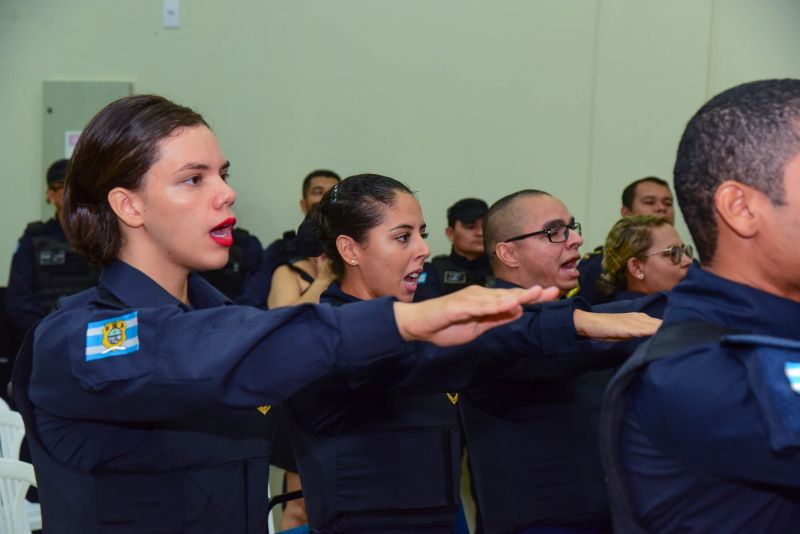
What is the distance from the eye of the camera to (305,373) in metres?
1.25

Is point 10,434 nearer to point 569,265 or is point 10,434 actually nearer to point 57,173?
point 569,265

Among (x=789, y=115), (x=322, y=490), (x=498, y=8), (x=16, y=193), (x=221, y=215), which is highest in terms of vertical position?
(x=498, y=8)

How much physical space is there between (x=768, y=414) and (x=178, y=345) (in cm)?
79

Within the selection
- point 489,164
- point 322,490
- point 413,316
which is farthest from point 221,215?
point 489,164

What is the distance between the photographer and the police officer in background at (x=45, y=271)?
4887 mm

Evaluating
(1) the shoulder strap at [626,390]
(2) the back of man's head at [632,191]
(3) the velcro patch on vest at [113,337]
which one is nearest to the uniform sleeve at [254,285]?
(2) the back of man's head at [632,191]

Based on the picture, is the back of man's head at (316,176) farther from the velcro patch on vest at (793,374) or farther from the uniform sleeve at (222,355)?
the velcro patch on vest at (793,374)

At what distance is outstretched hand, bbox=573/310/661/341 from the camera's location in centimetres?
166

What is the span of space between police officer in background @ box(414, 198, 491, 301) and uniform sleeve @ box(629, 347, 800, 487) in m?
3.66

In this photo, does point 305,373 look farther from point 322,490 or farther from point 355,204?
point 355,204

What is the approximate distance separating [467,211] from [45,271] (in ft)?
7.85

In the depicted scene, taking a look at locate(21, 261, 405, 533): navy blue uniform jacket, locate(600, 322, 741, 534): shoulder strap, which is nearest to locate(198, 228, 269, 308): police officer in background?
locate(21, 261, 405, 533): navy blue uniform jacket

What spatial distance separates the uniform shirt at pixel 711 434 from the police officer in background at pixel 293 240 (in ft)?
10.2

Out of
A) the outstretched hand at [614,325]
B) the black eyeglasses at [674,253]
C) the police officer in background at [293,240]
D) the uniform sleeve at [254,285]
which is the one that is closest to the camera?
the outstretched hand at [614,325]
